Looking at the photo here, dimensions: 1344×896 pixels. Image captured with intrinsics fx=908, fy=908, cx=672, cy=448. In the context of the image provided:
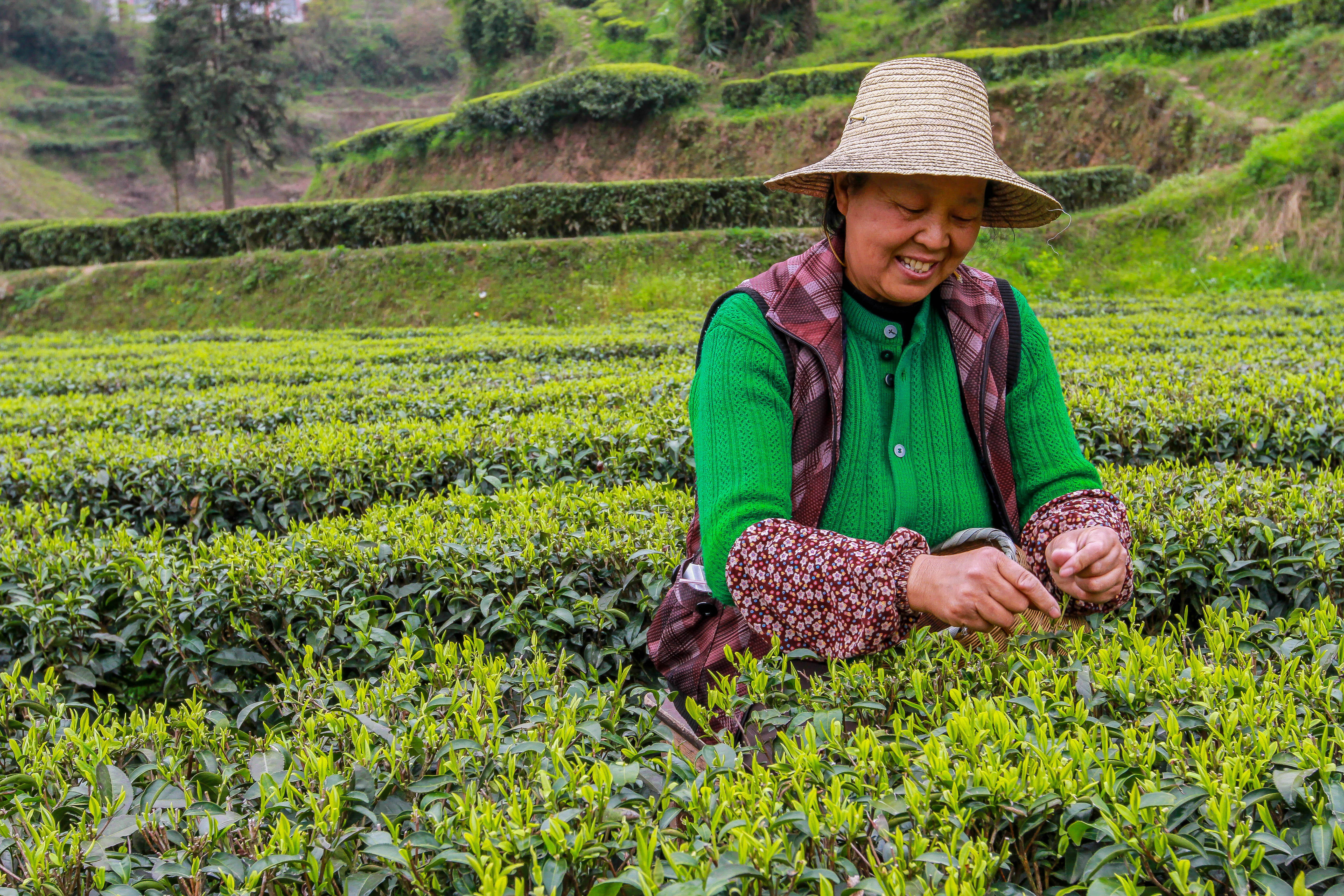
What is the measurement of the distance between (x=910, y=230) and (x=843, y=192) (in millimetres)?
260

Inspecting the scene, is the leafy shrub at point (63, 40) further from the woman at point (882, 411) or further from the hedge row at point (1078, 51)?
the woman at point (882, 411)

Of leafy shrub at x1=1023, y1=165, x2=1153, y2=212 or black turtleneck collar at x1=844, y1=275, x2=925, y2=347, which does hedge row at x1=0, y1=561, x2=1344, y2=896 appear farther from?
leafy shrub at x1=1023, y1=165, x2=1153, y2=212

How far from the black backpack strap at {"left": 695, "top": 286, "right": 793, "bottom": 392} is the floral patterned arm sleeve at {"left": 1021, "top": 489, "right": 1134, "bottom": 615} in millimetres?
750

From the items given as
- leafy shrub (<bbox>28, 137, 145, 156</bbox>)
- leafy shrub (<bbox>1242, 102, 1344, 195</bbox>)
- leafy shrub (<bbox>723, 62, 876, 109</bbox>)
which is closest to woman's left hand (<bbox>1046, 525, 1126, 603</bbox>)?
leafy shrub (<bbox>1242, 102, 1344, 195</bbox>)

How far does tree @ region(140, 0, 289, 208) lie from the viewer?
100ft

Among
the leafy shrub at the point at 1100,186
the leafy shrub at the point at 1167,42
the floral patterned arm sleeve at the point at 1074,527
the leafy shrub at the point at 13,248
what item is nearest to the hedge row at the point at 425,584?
the floral patterned arm sleeve at the point at 1074,527

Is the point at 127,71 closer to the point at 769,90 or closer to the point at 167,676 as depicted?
the point at 769,90

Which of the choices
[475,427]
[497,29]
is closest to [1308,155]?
[475,427]

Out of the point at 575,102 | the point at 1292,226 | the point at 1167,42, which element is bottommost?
the point at 1292,226

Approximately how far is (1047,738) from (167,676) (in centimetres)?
256

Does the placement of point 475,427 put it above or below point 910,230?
below

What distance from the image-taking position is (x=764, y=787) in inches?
57.5

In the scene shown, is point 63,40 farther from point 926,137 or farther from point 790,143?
point 926,137

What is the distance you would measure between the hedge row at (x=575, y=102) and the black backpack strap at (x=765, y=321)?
87.3 ft
